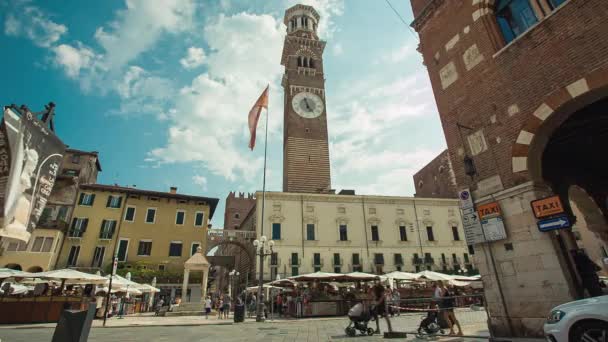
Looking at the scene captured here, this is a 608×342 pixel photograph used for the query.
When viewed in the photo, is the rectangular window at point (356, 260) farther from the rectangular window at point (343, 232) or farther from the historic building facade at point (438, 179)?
the historic building facade at point (438, 179)

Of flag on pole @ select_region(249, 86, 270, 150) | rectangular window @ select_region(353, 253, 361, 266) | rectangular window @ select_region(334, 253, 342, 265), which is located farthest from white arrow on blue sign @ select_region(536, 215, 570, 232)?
rectangular window @ select_region(353, 253, 361, 266)

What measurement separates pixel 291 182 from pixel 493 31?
104ft

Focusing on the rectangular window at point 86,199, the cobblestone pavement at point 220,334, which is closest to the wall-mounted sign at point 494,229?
the cobblestone pavement at point 220,334

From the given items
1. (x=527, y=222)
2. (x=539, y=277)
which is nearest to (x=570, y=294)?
(x=539, y=277)

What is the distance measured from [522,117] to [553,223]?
103 inches

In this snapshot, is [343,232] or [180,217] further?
[343,232]

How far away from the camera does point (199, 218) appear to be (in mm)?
32625

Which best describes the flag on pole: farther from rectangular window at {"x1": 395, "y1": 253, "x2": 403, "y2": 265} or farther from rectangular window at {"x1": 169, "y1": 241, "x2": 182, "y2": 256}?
rectangular window at {"x1": 395, "y1": 253, "x2": 403, "y2": 265}

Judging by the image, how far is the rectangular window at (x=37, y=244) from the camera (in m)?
26.1

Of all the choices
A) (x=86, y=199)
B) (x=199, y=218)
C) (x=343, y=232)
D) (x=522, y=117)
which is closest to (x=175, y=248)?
(x=199, y=218)

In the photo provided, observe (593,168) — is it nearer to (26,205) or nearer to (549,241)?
(549,241)

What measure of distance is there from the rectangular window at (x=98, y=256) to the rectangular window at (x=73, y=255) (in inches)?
54.2

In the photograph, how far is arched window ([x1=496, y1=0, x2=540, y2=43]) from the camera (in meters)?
8.14

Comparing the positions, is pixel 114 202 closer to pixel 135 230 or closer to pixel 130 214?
pixel 130 214
